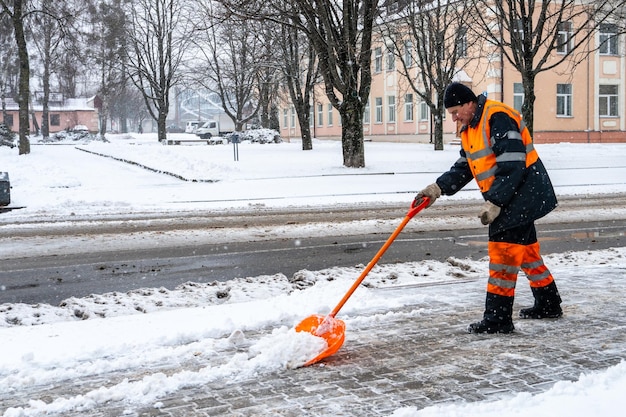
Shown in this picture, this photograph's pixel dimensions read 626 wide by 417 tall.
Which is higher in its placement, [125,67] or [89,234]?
[125,67]

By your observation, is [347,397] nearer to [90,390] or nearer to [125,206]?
[90,390]

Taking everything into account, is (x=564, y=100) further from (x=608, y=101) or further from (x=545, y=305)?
(x=545, y=305)

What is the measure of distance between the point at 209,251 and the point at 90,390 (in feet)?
18.3

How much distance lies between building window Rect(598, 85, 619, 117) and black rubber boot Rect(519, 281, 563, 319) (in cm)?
3916

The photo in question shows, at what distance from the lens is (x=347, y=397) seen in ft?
13.1

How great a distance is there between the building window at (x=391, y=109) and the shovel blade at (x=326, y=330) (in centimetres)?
4379

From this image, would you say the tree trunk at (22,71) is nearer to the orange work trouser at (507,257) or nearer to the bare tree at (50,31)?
the bare tree at (50,31)

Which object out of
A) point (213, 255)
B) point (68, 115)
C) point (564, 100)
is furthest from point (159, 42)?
point (68, 115)

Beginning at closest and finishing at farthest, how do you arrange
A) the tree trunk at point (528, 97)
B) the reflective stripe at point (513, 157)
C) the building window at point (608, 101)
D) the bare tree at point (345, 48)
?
the reflective stripe at point (513, 157) → the bare tree at point (345, 48) → the tree trunk at point (528, 97) → the building window at point (608, 101)

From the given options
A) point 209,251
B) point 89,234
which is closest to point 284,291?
point 209,251

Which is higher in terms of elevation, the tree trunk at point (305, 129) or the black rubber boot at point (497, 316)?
the tree trunk at point (305, 129)

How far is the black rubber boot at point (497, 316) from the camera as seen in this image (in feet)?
16.9

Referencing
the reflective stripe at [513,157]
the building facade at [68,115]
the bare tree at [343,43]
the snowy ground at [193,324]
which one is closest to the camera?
the snowy ground at [193,324]

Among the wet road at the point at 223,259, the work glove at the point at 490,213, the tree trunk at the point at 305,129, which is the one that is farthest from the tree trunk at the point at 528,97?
the work glove at the point at 490,213
